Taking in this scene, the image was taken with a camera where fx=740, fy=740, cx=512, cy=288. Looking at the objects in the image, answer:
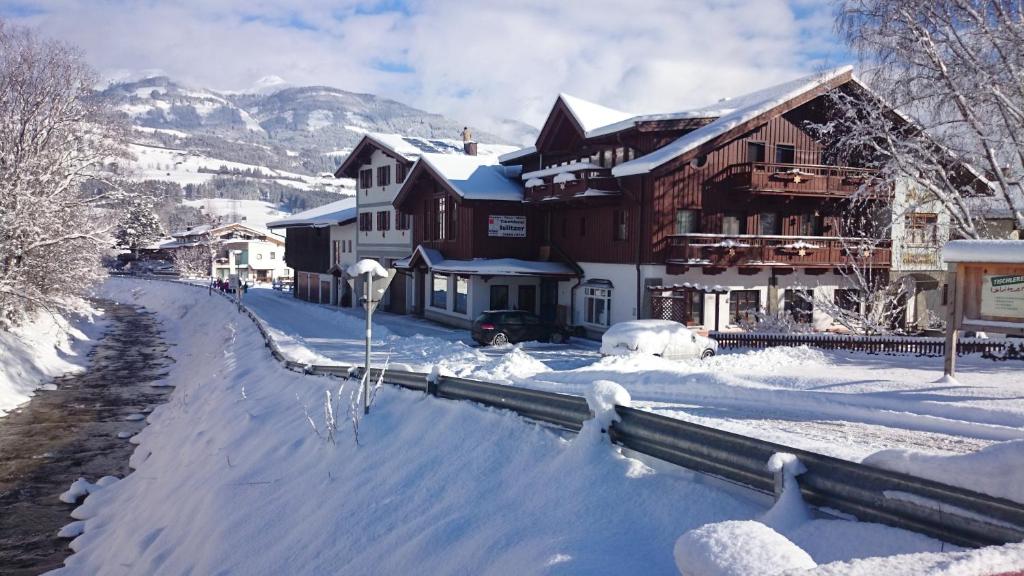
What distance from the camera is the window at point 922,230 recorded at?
31.6 meters

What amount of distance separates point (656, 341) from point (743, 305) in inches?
335

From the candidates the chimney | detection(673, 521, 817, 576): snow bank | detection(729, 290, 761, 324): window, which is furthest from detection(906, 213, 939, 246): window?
detection(673, 521, 817, 576): snow bank

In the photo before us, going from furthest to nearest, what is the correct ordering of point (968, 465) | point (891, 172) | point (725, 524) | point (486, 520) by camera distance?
point (891, 172), point (486, 520), point (968, 465), point (725, 524)

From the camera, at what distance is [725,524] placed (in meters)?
3.27

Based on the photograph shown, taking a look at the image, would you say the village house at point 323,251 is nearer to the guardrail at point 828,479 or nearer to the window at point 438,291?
the window at point 438,291

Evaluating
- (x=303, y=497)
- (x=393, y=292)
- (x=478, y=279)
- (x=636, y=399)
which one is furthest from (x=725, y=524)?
(x=393, y=292)

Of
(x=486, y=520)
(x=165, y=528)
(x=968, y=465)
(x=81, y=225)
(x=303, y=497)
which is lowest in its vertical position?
(x=165, y=528)

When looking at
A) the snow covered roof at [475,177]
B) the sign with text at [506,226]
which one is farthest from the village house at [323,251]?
the sign with text at [506,226]

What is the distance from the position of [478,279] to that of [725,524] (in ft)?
99.8

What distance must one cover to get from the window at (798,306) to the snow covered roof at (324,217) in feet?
95.6

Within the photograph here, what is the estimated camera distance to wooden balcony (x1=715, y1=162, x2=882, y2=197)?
28219 millimetres

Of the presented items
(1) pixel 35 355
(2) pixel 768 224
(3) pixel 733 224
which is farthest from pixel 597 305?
(1) pixel 35 355

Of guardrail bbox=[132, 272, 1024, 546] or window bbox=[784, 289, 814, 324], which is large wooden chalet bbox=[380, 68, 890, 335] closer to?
window bbox=[784, 289, 814, 324]

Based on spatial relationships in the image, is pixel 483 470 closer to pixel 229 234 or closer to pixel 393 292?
pixel 393 292
